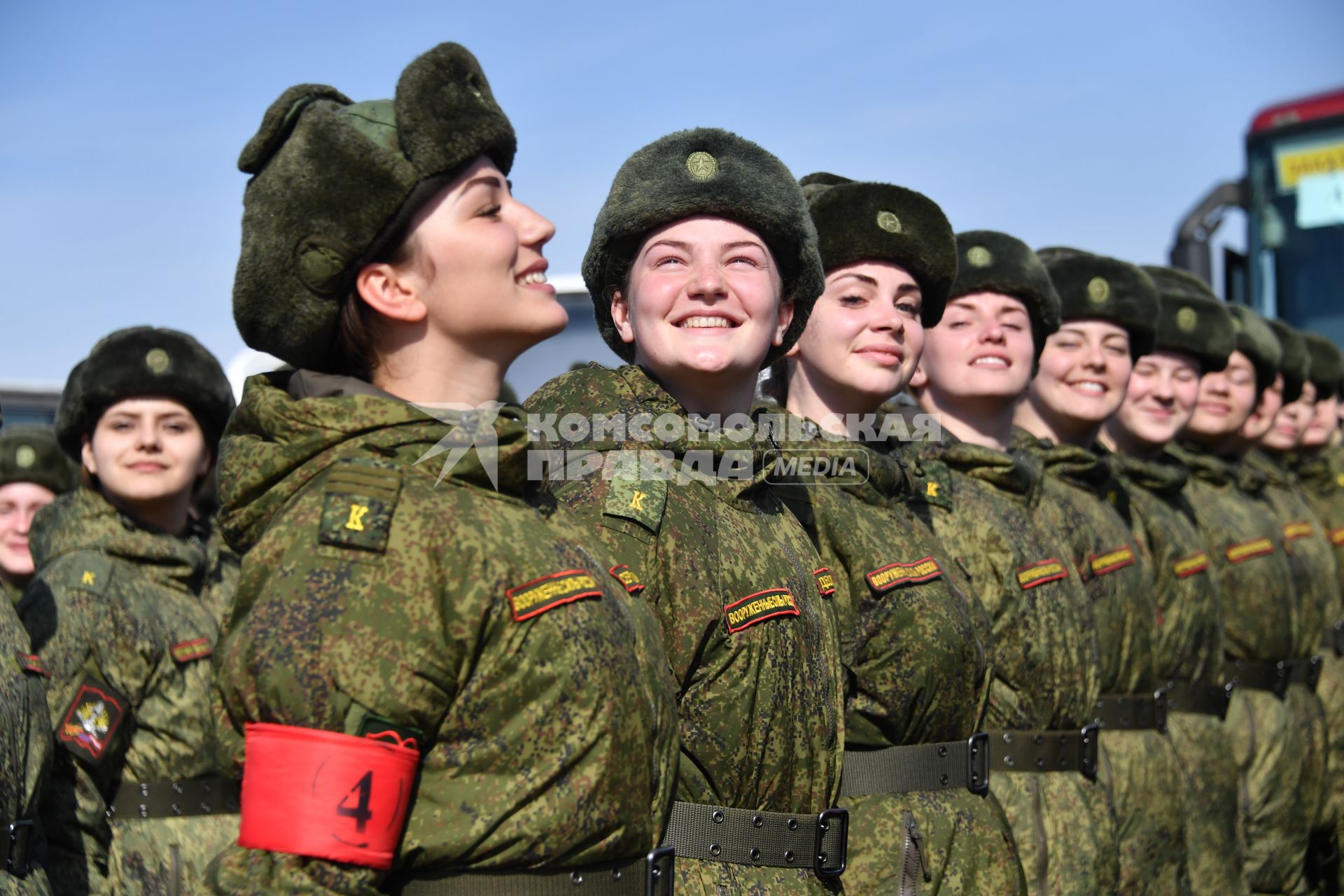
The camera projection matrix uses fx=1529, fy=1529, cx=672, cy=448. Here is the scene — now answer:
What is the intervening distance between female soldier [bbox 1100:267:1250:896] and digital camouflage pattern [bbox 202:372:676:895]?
416 cm

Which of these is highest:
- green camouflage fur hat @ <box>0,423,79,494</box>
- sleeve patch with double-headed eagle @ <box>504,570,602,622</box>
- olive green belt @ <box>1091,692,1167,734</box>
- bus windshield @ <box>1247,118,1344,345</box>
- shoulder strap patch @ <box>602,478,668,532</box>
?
bus windshield @ <box>1247,118,1344,345</box>

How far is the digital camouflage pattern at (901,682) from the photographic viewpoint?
391 cm

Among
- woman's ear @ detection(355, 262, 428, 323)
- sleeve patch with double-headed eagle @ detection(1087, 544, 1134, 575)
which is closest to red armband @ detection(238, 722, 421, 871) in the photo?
woman's ear @ detection(355, 262, 428, 323)

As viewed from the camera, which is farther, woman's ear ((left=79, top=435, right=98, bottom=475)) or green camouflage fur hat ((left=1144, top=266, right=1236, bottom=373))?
green camouflage fur hat ((left=1144, top=266, right=1236, bottom=373))

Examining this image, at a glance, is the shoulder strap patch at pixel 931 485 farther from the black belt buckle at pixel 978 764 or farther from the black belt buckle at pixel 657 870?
the black belt buckle at pixel 657 870

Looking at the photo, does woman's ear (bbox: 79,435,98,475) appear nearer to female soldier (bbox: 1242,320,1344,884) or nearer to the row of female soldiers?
the row of female soldiers

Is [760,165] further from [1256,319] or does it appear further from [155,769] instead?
[1256,319]

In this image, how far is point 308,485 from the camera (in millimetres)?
2475

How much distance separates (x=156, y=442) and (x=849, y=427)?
9.64ft

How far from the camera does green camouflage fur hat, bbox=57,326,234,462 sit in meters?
6.04

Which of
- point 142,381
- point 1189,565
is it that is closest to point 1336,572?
point 1189,565

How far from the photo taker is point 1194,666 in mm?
6758

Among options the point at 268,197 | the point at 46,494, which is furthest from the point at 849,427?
the point at 46,494

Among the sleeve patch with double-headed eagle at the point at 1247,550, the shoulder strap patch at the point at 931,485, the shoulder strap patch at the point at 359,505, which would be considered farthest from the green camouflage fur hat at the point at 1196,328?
the shoulder strap patch at the point at 359,505
